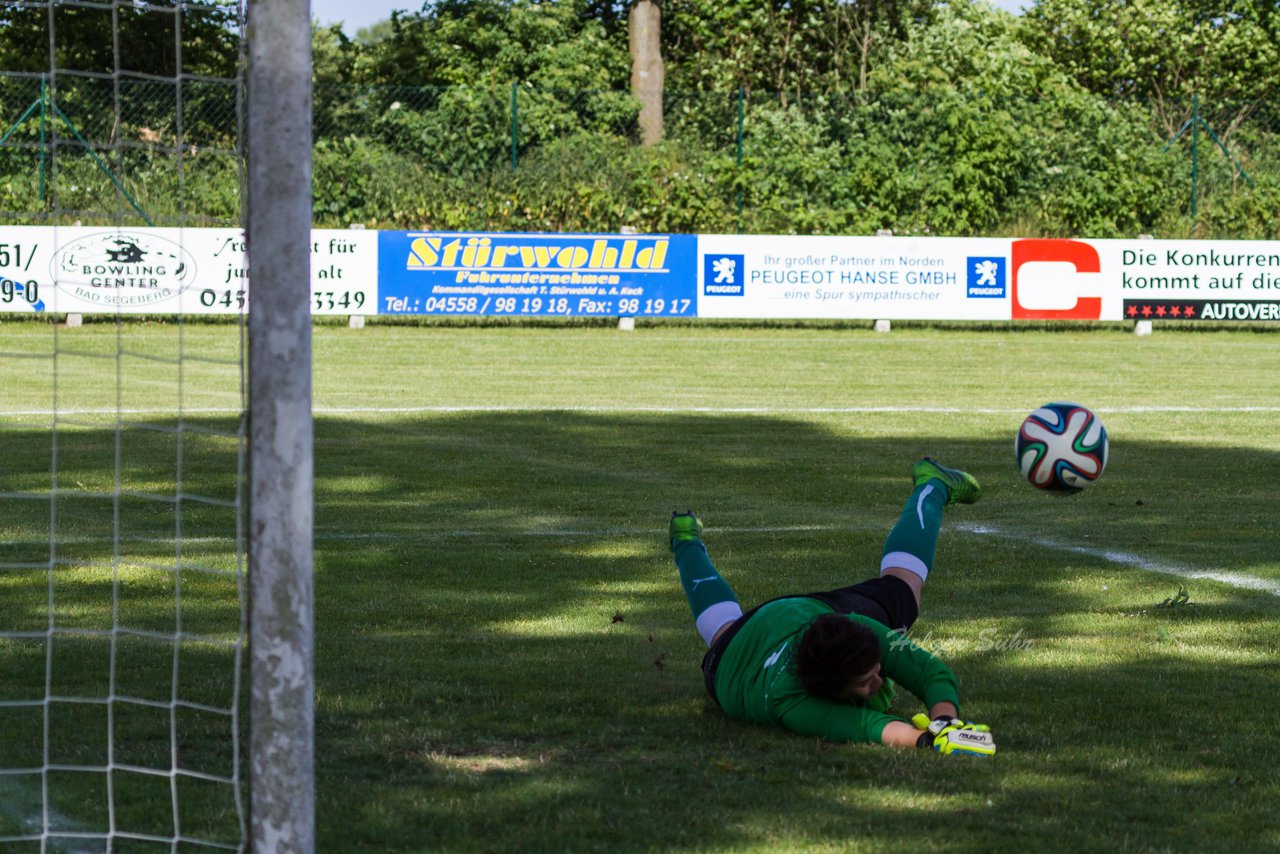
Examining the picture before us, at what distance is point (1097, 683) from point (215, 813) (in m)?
3.43

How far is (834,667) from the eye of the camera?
5.54 metres

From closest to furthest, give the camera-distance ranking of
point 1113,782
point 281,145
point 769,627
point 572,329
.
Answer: point 281,145, point 1113,782, point 769,627, point 572,329

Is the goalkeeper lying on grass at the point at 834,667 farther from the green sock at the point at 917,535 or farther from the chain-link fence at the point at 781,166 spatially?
the chain-link fence at the point at 781,166

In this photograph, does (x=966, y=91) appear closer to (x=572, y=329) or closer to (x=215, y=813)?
(x=572, y=329)

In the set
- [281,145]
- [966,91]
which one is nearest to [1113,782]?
[281,145]

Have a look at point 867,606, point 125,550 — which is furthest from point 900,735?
point 125,550

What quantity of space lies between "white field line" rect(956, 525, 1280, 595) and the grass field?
0.04 m

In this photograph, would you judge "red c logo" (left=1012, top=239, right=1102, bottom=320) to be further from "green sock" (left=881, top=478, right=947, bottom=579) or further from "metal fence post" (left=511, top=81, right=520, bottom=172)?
"green sock" (left=881, top=478, right=947, bottom=579)

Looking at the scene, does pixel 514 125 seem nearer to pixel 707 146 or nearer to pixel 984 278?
pixel 707 146

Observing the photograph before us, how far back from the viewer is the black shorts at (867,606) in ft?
20.3

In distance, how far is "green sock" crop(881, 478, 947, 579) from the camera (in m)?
6.88

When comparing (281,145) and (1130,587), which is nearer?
(281,145)

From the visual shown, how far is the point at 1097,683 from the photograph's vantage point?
21.7ft

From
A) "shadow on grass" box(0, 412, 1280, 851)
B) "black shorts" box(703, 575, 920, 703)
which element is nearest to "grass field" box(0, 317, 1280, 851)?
"shadow on grass" box(0, 412, 1280, 851)
